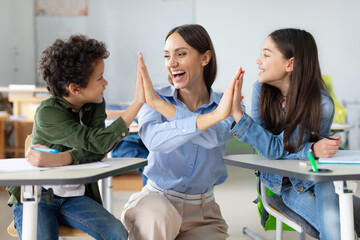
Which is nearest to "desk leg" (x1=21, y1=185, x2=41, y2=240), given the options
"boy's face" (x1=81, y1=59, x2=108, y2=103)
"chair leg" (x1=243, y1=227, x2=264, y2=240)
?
"boy's face" (x1=81, y1=59, x2=108, y2=103)

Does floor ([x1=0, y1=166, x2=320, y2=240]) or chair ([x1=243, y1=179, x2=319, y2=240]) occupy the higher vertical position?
chair ([x1=243, y1=179, x2=319, y2=240])

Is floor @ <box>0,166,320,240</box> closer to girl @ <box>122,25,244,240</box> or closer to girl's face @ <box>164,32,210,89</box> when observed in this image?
girl @ <box>122,25,244,240</box>

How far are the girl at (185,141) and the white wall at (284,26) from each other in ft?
16.2

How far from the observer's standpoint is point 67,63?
173cm

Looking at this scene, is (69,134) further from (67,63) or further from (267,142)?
(267,142)

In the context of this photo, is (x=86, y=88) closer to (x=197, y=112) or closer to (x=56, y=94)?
(x=56, y=94)

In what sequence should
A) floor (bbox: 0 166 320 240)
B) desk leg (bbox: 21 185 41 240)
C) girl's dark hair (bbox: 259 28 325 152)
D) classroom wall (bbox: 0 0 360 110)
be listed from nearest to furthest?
desk leg (bbox: 21 185 41 240) → girl's dark hair (bbox: 259 28 325 152) → floor (bbox: 0 166 320 240) → classroom wall (bbox: 0 0 360 110)

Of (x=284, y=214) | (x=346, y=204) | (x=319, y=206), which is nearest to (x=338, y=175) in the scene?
(x=346, y=204)

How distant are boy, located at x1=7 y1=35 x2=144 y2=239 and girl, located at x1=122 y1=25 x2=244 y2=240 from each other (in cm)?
10

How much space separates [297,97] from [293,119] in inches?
4.0

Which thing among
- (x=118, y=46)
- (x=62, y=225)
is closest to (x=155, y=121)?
(x=62, y=225)

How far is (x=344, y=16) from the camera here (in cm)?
679

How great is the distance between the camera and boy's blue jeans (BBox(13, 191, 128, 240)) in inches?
62.2

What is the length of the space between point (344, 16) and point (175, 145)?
19.1 feet
